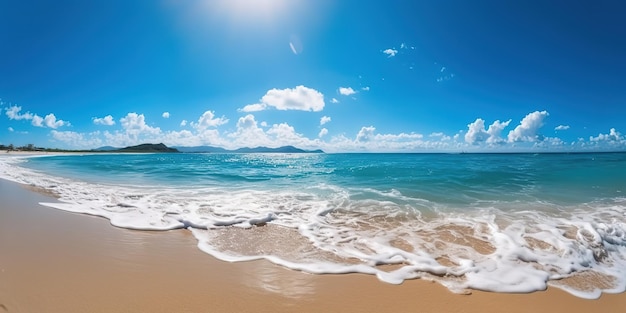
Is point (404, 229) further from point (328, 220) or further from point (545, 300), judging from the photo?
point (545, 300)

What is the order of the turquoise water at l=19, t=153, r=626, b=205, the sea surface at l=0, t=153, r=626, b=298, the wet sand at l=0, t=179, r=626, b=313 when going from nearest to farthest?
the wet sand at l=0, t=179, r=626, b=313 → the sea surface at l=0, t=153, r=626, b=298 → the turquoise water at l=19, t=153, r=626, b=205

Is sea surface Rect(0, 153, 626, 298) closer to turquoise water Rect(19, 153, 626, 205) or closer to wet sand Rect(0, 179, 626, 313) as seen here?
wet sand Rect(0, 179, 626, 313)

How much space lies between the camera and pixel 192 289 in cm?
322

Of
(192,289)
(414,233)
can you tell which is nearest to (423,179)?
(414,233)

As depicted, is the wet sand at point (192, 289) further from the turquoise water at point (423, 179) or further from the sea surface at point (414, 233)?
the turquoise water at point (423, 179)

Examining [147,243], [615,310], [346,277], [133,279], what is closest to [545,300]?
[615,310]

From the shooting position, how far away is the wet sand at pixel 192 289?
9.51ft

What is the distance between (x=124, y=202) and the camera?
8.34 m

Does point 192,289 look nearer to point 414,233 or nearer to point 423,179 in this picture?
point 414,233

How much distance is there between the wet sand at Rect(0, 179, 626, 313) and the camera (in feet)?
9.51

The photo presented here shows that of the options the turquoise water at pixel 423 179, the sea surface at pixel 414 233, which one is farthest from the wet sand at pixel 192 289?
the turquoise water at pixel 423 179

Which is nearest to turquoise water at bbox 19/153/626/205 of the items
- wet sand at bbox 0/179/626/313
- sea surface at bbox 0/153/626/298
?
sea surface at bbox 0/153/626/298

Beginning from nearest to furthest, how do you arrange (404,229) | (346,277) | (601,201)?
(346,277) → (404,229) → (601,201)

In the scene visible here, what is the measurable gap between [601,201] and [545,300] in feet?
33.9
